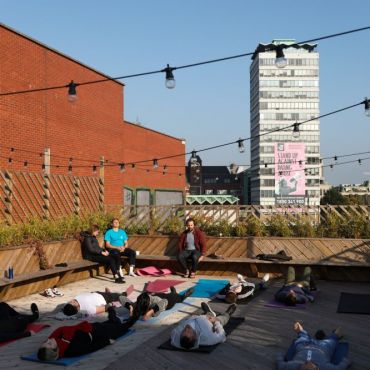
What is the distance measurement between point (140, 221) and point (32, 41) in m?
7.14

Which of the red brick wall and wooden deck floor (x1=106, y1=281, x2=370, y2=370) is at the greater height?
the red brick wall

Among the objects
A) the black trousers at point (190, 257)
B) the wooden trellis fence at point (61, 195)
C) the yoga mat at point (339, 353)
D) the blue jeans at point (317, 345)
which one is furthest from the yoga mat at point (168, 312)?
the wooden trellis fence at point (61, 195)

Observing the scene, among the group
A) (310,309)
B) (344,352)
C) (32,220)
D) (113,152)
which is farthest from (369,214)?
(113,152)

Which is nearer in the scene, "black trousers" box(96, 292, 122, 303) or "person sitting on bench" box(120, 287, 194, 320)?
"person sitting on bench" box(120, 287, 194, 320)

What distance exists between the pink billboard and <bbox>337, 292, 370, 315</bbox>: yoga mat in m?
89.9

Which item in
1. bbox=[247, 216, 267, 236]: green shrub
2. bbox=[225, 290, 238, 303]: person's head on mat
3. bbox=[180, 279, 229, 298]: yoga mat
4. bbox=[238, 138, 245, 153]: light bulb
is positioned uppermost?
bbox=[238, 138, 245, 153]: light bulb

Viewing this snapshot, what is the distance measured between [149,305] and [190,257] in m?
3.92

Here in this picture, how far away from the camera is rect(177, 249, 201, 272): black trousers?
10508 millimetres

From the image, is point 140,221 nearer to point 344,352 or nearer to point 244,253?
point 244,253

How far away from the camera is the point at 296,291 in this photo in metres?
7.95

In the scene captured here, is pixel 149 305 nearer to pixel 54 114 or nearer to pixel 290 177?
pixel 54 114

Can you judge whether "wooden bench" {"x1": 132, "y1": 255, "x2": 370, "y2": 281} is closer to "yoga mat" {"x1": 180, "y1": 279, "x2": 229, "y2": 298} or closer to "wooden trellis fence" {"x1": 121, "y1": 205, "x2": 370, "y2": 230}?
"yoga mat" {"x1": 180, "y1": 279, "x2": 229, "y2": 298}

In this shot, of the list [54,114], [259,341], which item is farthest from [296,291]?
[54,114]

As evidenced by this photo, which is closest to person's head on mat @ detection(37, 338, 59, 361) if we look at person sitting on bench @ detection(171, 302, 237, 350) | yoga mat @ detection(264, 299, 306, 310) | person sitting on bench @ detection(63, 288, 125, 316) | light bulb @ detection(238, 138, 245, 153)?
person sitting on bench @ detection(171, 302, 237, 350)
